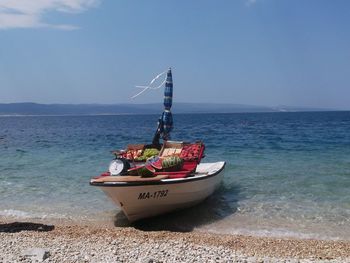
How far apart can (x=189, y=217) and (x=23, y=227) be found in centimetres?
429

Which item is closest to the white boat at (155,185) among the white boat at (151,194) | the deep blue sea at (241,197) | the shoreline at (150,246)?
the white boat at (151,194)

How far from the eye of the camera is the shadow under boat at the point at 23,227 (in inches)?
416

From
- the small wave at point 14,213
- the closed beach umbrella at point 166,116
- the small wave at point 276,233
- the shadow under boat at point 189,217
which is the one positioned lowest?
the small wave at point 14,213

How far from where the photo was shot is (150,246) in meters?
8.66

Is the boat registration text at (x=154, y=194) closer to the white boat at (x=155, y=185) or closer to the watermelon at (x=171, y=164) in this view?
the white boat at (x=155, y=185)

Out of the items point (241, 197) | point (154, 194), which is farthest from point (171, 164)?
point (241, 197)

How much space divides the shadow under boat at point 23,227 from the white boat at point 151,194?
5.16 ft

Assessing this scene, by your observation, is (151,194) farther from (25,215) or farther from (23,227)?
(25,215)

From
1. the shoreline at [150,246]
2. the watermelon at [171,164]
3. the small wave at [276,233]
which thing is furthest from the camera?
the watermelon at [171,164]

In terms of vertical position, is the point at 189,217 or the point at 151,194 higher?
the point at 151,194

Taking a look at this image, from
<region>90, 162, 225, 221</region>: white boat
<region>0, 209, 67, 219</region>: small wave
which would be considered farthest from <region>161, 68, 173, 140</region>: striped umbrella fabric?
<region>0, 209, 67, 219</region>: small wave

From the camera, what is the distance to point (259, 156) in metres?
24.9

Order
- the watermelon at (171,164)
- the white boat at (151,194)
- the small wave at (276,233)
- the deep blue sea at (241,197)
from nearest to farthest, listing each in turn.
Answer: the small wave at (276,233) → the white boat at (151,194) → the deep blue sea at (241,197) → the watermelon at (171,164)

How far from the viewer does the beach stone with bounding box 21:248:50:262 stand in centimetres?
762
